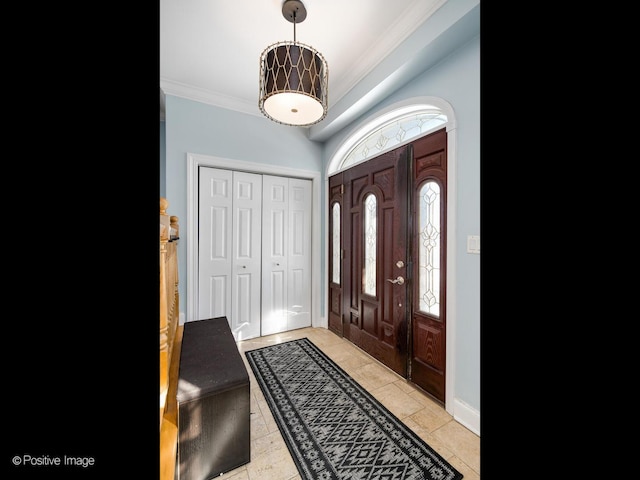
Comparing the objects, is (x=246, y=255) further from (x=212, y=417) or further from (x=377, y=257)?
(x=212, y=417)

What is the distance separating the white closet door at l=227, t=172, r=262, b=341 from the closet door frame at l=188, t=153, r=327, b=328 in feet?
0.46

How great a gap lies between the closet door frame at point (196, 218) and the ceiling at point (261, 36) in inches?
26.3

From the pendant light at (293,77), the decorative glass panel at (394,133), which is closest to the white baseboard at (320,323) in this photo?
the decorative glass panel at (394,133)

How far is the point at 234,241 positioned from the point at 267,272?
0.52m

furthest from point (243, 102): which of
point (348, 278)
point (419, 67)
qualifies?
point (348, 278)

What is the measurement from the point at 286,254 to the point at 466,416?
2213 mm

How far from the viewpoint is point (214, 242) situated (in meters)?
2.72

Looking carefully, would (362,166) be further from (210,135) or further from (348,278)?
(210,135)

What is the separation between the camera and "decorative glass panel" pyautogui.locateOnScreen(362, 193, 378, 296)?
8.02ft

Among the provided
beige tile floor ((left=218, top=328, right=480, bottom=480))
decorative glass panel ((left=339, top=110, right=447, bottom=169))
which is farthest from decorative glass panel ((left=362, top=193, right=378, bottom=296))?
beige tile floor ((left=218, top=328, right=480, bottom=480))

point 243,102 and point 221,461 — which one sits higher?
point 243,102
